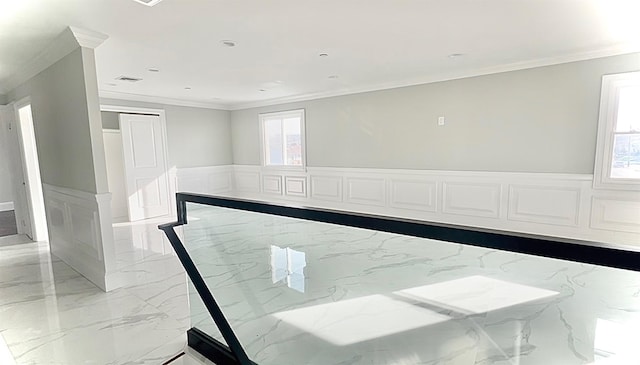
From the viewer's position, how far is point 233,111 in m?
8.16

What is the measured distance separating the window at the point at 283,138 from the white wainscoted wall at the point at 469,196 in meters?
0.28

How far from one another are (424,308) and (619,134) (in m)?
3.42

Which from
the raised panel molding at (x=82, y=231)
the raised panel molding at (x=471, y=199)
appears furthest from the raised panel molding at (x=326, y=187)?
the raised panel molding at (x=82, y=231)

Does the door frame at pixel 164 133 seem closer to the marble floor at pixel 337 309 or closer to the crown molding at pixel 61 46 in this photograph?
the crown molding at pixel 61 46

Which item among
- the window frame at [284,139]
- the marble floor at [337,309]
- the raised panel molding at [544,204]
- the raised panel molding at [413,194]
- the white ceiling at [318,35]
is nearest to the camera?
the marble floor at [337,309]

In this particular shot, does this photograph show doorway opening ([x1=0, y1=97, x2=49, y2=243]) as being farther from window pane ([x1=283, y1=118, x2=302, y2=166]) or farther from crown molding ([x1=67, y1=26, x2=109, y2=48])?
window pane ([x1=283, y1=118, x2=302, y2=166])

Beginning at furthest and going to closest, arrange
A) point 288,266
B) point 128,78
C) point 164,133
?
point 164,133
point 128,78
point 288,266

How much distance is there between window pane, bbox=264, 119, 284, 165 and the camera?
755 centimetres

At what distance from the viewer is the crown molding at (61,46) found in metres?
2.86

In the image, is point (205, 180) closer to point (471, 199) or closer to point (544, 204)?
point (471, 199)

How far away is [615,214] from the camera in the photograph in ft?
13.1

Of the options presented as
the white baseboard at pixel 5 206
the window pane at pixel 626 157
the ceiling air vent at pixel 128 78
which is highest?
the ceiling air vent at pixel 128 78

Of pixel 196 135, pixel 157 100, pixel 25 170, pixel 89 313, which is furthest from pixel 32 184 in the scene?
pixel 89 313

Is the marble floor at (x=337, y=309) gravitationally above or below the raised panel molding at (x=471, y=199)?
below
